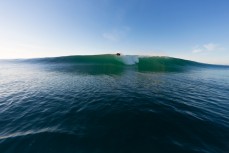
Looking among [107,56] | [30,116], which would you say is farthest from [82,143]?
[107,56]

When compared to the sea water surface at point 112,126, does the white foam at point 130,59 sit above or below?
above

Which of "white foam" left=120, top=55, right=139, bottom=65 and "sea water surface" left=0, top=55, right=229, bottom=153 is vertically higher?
"white foam" left=120, top=55, right=139, bottom=65

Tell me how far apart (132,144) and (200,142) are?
169 inches

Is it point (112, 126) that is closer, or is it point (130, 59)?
point (112, 126)

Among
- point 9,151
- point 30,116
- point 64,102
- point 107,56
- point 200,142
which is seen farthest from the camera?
point 107,56

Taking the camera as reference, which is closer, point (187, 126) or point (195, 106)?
point (187, 126)

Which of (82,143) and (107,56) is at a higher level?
(107,56)

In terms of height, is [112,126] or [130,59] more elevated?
[130,59]

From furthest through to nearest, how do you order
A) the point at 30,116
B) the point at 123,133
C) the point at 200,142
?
the point at 30,116, the point at 123,133, the point at 200,142

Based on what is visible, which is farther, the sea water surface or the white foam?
the white foam

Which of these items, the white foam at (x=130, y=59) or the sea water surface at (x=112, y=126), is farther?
the white foam at (x=130, y=59)


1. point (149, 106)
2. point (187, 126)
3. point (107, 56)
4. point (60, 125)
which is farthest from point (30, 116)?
point (107, 56)

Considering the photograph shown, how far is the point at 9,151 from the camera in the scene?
20.3 ft

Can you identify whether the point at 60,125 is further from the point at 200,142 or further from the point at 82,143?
the point at 200,142
